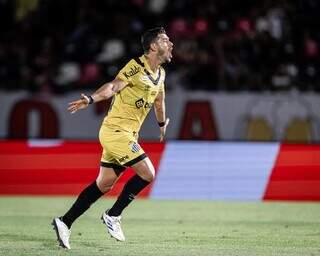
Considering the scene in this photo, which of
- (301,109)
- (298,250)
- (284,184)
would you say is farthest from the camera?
(301,109)

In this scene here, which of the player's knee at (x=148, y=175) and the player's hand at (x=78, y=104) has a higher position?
the player's hand at (x=78, y=104)

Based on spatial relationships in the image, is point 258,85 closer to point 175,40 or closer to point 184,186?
point 175,40

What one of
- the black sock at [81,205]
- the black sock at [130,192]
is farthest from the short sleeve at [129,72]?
the black sock at [81,205]

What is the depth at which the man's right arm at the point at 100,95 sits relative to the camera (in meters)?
8.46

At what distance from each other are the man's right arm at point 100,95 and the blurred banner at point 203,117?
8.70 meters

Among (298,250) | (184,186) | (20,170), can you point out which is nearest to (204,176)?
(184,186)

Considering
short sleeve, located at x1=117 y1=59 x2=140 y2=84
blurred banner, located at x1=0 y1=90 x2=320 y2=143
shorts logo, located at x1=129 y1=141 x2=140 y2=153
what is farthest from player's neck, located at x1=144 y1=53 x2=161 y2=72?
blurred banner, located at x1=0 y1=90 x2=320 y2=143

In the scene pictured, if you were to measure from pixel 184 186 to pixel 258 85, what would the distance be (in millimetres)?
3722

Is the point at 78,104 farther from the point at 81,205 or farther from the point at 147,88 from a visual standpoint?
the point at 81,205

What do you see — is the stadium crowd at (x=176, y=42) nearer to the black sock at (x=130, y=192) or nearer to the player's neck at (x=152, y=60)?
the player's neck at (x=152, y=60)

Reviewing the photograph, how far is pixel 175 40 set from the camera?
1808cm

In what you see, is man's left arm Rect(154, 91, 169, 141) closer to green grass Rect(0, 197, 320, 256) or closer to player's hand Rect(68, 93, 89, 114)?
green grass Rect(0, 197, 320, 256)

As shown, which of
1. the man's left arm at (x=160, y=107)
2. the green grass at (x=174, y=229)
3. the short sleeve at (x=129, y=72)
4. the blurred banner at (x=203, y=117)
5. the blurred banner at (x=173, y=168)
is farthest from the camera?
the blurred banner at (x=203, y=117)

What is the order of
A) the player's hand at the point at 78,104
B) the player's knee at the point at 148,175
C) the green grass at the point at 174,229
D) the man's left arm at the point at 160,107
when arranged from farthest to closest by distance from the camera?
the man's left arm at the point at 160,107
the player's knee at the point at 148,175
the green grass at the point at 174,229
the player's hand at the point at 78,104
